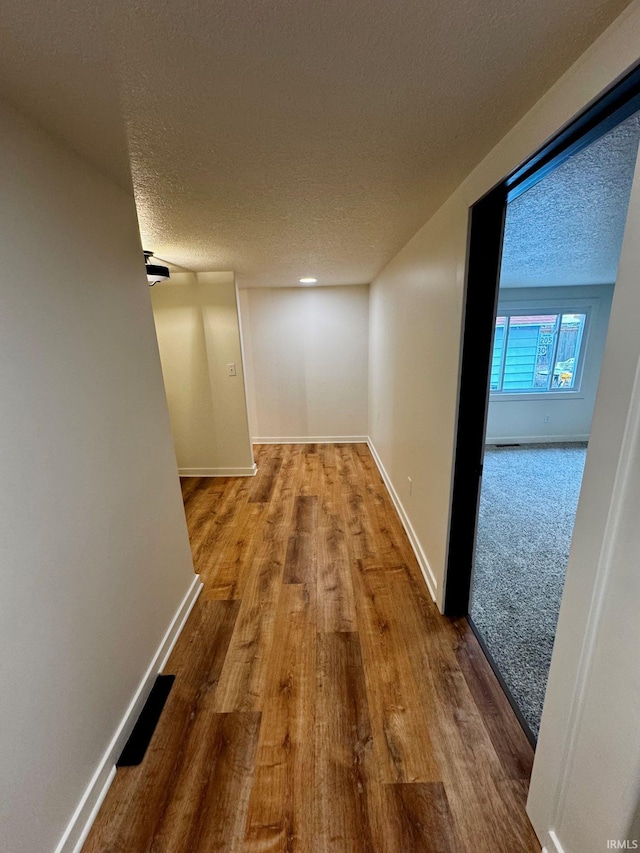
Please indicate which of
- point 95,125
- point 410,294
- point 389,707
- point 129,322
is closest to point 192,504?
point 129,322

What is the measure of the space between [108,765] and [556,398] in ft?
18.5

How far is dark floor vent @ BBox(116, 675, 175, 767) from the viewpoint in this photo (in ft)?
4.07

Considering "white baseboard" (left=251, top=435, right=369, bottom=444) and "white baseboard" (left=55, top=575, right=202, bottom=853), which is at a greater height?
"white baseboard" (left=251, top=435, right=369, bottom=444)

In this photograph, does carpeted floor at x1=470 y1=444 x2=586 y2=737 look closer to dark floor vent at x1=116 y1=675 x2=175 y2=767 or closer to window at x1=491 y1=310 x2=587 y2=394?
window at x1=491 y1=310 x2=587 y2=394

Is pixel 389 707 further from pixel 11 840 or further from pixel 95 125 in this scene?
pixel 95 125

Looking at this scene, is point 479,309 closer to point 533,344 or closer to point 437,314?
point 437,314

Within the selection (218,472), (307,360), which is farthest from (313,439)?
(218,472)

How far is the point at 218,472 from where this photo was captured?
3.87 meters

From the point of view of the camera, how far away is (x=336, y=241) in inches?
86.6

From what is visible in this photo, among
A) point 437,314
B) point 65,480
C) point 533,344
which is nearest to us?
point 65,480

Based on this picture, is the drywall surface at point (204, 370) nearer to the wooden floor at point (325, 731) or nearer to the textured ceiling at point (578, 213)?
the wooden floor at point (325, 731)

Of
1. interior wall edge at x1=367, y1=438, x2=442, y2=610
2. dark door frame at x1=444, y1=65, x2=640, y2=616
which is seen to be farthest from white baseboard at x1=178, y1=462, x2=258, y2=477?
dark door frame at x1=444, y1=65, x2=640, y2=616

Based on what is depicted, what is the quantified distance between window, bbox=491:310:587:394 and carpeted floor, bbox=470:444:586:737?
1.33m

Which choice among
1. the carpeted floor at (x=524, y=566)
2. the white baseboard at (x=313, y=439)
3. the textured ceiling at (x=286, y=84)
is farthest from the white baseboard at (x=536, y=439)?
the textured ceiling at (x=286, y=84)
